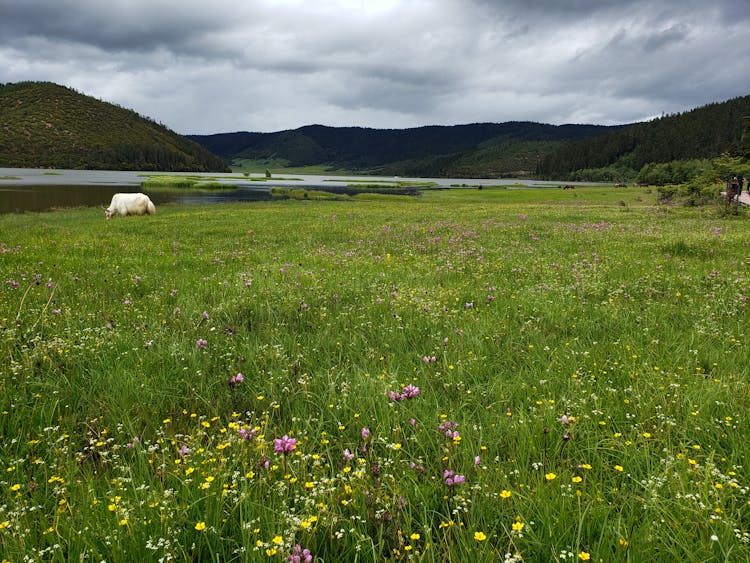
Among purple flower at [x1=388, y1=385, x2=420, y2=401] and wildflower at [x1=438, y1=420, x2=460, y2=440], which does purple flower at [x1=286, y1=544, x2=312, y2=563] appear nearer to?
wildflower at [x1=438, y1=420, x2=460, y2=440]

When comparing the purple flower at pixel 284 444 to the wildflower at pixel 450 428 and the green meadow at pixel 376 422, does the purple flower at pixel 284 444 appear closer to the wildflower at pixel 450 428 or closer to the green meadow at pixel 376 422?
the green meadow at pixel 376 422

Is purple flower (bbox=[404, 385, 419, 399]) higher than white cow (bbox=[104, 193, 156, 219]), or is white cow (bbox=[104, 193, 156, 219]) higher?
white cow (bbox=[104, 193, 156, 219])

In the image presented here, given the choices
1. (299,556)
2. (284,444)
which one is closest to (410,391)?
(284,444)

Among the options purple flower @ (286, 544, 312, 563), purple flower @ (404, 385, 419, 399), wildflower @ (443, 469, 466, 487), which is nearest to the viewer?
purple flower @ (286, 544, 312, 563)

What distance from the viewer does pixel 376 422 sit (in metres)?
4.09

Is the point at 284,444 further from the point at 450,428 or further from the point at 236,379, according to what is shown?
the point at 450,428

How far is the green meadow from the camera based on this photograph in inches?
103

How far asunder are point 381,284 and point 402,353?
14.0 feet

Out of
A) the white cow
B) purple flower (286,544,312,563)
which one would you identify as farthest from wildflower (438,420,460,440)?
the white cow

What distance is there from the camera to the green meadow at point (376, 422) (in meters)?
2.62

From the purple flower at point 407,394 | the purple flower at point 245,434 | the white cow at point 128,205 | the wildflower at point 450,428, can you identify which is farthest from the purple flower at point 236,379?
the white cow at point 128,205

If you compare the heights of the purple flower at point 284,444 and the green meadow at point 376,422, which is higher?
the purple flower at point 284,444

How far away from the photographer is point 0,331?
602cm

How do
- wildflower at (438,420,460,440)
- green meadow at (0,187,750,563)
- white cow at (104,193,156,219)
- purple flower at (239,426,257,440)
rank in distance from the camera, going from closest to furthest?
green meadow at (0,187,750,563) → wildflower at (438,420,460,440) → purple flower at (239,426,257,440) → white cow at (104,193,156,219)
